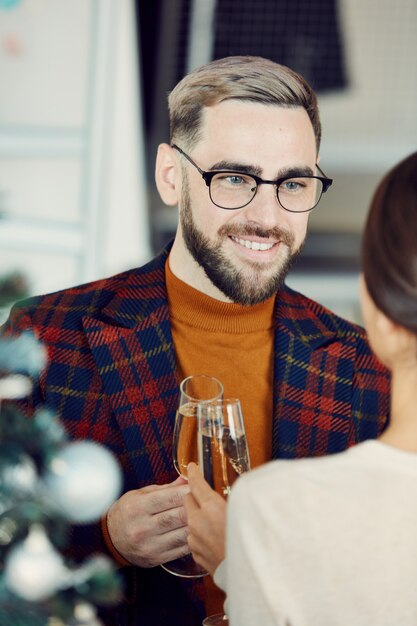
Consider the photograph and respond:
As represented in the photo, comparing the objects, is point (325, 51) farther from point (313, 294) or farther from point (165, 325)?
point (165, 325)

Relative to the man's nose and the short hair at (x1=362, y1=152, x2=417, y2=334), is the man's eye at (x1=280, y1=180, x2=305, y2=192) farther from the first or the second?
the short hair at (x1=362, y1=152, x2=417, y2=334)

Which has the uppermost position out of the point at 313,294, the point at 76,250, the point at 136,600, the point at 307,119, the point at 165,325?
the point at 307,119

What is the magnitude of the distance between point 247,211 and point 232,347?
0.76 ft

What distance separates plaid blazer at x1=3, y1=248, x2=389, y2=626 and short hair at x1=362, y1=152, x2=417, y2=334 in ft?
1.95

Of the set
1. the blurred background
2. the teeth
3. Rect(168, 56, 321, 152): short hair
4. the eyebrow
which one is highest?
Rect(168, 56, 321, 152): short hair

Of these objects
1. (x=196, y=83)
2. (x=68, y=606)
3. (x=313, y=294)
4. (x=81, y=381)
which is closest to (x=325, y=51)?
(x=313, y=294)

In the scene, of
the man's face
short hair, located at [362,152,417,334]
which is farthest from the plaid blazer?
short hair, located at [362,152,417,334]

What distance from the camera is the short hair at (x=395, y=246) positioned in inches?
35.1

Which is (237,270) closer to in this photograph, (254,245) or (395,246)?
(254,245)

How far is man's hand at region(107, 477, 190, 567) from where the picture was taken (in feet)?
4.06

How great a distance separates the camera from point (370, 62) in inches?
155

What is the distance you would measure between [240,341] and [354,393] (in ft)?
0.70

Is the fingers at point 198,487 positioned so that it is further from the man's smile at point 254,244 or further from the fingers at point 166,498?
the man's smile at point 254,244

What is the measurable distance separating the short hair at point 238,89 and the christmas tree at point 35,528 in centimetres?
56
